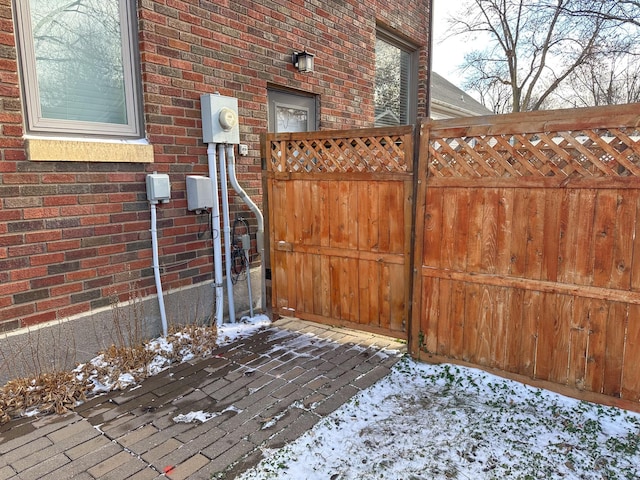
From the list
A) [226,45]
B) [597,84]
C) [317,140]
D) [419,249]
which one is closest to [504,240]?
[419,249]

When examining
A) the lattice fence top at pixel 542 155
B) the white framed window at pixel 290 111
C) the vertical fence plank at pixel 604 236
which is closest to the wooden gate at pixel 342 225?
the lattice fence top at pixel 542 155

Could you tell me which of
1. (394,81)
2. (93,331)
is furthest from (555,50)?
(93,331)

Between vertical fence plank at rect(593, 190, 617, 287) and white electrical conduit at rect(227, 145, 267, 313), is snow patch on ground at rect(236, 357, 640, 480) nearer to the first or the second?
vertical fence plank at rect(593, 190, 617, 287)

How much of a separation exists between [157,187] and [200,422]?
6.27ft

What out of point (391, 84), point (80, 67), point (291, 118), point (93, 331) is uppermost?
point (391, 84)

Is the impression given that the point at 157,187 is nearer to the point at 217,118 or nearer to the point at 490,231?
the point at 217,118

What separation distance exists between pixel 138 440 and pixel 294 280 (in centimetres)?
212

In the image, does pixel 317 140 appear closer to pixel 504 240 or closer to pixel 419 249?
pixel 419 249

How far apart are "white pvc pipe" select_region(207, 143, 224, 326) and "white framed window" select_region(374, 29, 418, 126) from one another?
11.7 ft

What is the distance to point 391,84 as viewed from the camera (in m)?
7.14

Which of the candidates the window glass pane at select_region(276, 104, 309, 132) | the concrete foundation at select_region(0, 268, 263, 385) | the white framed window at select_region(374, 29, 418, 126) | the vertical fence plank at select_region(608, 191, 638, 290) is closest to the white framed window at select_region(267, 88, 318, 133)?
the window glass pane at select_region(276, 104, 309, 132)

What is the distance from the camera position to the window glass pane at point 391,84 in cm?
685

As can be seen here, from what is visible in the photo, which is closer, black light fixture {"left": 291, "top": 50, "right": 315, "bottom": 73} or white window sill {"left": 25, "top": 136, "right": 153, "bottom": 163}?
white window sill {"left": 25, "top": 136, "right": 153, "bottom": 163}

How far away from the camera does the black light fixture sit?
4992 millimetres
